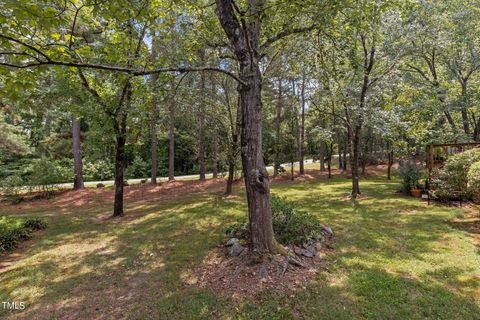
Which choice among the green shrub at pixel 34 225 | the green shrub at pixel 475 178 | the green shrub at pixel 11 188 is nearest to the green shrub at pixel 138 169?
the green shrub at pixel 11 188

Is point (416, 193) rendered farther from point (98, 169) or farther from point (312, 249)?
point (98, 169)

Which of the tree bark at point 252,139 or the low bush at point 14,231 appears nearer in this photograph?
the tree bark at point 252,139

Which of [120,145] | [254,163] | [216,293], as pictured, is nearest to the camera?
[216,293]

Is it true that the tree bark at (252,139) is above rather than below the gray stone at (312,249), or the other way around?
above

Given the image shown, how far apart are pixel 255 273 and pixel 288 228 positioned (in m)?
1.39

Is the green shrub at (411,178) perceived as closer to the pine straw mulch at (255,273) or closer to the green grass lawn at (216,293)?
the green grass lawn at (216,293)

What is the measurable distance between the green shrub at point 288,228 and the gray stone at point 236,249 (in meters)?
0.46

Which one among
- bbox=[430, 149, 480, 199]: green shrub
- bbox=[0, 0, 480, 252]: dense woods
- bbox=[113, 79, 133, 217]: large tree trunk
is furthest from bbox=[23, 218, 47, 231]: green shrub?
bbox=[430, 149, 480, 199]: green shrub

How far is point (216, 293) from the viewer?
3.41 m

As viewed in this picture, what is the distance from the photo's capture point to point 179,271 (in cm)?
417

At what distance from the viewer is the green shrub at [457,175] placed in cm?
668

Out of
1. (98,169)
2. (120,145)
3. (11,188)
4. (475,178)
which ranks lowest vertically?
(11,188)

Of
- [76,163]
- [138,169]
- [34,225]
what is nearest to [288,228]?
[34,225]

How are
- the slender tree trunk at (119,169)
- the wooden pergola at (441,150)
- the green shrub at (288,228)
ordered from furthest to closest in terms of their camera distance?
the wooden pergola at (441,150), the slender tree trunk at (119,169), the green shrub at (288,228)
